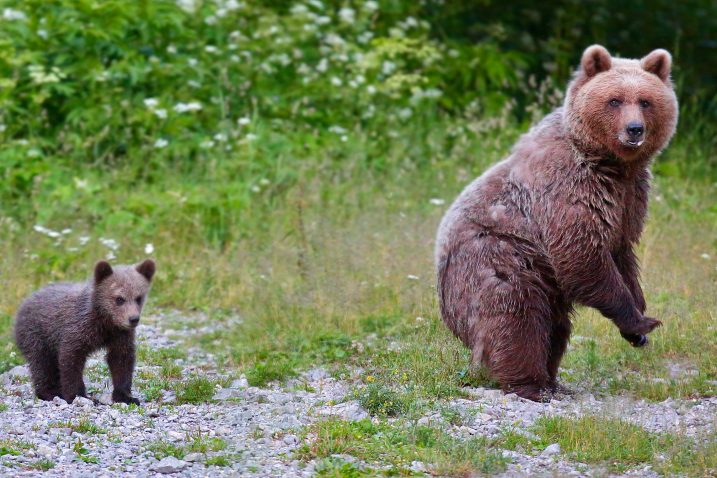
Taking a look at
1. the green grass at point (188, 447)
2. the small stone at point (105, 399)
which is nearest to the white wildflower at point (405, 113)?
the small stone at point (105, 399)

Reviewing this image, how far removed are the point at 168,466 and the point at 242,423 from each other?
96 centimetres

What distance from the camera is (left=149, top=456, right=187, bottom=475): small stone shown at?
552 cm

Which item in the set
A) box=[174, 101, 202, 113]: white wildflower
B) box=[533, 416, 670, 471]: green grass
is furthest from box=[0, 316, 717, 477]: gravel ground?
box=[174, 101, 202, 113]: white wildflower

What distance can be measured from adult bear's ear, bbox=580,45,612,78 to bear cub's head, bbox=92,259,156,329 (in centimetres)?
328

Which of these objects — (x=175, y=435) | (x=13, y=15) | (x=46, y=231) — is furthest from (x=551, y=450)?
(x=13, y=15)

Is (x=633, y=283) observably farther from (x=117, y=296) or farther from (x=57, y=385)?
(x=57, y=385)

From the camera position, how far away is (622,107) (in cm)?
704

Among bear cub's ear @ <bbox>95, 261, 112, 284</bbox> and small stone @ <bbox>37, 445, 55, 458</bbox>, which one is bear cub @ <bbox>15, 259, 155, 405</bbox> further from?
small stone @ <bbox>37, 445, 55, 458</bbox>

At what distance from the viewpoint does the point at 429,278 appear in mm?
9844

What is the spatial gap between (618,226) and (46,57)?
26.4 ft

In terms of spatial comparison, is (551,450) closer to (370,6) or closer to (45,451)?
(45,451)

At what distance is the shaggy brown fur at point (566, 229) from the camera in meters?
7.07

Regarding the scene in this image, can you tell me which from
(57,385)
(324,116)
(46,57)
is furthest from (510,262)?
(46,57)

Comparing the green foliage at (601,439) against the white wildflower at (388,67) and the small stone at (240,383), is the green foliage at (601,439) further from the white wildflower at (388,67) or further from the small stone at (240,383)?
the white wildflower at (388,67)
